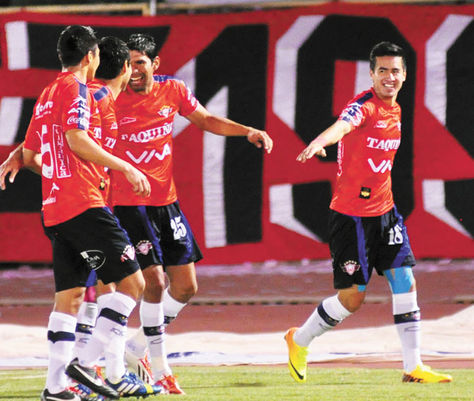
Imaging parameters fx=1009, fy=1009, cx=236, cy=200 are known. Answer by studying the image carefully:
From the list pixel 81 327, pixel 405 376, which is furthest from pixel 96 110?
A: pixel 405 376

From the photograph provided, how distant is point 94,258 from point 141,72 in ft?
5.40

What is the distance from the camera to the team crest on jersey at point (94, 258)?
16.9ft

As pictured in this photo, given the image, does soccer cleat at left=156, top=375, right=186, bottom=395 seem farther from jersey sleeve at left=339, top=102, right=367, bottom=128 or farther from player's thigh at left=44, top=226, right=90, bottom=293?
jersey sleeve at left=339, top=102, right=367, bottom=128

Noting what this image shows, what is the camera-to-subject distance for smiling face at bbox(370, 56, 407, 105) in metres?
6.41

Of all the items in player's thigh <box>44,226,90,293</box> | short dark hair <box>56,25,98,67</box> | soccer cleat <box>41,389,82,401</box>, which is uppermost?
short dark hair <box>56,25,98,67</box>

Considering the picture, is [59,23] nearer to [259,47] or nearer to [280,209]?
[259,47]

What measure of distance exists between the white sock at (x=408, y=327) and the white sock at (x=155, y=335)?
1448 mm

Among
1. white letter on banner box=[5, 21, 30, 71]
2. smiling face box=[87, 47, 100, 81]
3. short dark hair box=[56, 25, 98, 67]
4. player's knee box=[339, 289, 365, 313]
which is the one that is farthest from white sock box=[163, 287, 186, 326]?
white letter on banner box=[5, 21, 30, 71]

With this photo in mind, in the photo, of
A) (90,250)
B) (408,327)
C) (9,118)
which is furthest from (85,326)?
(9,118)

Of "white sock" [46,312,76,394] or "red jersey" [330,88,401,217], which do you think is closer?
"white sock" [46,312,76,394]

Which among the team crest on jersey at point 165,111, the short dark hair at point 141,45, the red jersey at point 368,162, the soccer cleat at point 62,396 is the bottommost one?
the soccer cleat at point 62,396

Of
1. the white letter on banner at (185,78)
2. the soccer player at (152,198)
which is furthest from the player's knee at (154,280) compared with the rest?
the white letter on banner at (185,78)

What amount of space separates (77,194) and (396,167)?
6.17 metres

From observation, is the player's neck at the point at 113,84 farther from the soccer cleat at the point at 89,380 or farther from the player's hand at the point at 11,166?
the soccer cleat at the point at 89,380
